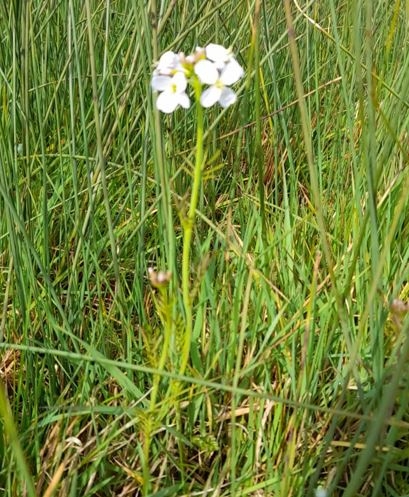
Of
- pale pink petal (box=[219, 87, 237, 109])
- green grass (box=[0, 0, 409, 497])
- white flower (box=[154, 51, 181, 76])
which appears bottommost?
green grass (box=[0, 0, 409, 497])

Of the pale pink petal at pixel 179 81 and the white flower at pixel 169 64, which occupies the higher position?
the white flower at pixel 169 64

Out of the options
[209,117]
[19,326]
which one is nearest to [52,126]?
[209,117]

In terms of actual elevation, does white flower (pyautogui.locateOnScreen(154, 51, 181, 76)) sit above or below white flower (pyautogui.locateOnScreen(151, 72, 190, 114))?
above

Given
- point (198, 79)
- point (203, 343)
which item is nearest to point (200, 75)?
point (198, 79)

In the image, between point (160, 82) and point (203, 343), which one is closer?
point (160, 82)

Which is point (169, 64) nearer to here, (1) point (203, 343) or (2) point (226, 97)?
(2) point (226, 97)

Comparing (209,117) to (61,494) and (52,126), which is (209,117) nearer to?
(52,126)
